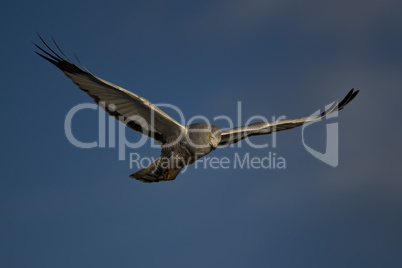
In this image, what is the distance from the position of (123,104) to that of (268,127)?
3.38 meters

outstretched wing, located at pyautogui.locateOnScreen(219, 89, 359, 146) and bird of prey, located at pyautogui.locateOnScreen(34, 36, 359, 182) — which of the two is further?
outstretched wing, located at pyautogui.locateOnScreen(219, 89, 359, 146)

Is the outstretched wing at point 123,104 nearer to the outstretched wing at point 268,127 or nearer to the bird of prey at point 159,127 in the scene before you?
the bird of prey at point 159,127

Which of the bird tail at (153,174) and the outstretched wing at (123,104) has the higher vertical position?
the outstretched wing at (123,104)

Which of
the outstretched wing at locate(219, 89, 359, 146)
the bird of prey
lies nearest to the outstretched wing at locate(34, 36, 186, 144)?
the bird of prey

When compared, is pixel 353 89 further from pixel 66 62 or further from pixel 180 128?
pixel 66 62

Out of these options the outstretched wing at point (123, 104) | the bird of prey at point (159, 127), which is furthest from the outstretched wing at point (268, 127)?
the outstretched wing at point (123, 104)

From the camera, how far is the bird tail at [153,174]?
10133 millimetres

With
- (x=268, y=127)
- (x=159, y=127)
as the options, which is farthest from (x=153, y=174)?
(x=268, y=127)

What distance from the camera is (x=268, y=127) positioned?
10508mm

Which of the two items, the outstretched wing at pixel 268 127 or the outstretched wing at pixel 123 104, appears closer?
the outstretched wing at pixel 123 104

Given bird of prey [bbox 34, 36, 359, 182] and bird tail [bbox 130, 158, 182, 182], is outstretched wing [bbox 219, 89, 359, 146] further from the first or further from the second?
bird tail [bbox 130, 158, 182, 182]

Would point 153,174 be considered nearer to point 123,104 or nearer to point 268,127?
point 123,104

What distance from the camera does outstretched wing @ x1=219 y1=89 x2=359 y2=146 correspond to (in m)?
10.2

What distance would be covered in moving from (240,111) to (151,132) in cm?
265
